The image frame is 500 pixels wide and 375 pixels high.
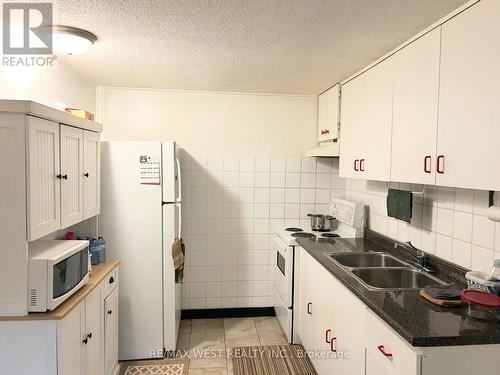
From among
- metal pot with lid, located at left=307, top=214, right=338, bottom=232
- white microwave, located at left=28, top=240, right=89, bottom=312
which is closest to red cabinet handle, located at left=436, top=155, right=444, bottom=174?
metal pot with lid, located at left=307, top=214, right=338, bottom=232

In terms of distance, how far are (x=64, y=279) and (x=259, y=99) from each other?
8.08 ft

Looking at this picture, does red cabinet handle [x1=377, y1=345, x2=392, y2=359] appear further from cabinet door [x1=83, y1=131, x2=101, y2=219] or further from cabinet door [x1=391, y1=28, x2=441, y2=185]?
cabinet door [x1=83, y1=131, x2=101, y2=219]

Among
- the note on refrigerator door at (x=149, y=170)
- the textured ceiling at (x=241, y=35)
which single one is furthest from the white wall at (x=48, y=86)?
the note on refrigerator door at (x=149, y=170)

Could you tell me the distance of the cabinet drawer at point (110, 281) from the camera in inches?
93.1

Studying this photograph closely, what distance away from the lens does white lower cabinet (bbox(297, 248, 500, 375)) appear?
1.32 meters

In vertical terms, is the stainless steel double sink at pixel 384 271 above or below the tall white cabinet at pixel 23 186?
below

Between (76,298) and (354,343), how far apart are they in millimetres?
1475

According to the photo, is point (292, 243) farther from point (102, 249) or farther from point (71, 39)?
point (71, 39)

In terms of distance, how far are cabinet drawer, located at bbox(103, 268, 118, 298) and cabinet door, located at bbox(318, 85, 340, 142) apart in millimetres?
2054

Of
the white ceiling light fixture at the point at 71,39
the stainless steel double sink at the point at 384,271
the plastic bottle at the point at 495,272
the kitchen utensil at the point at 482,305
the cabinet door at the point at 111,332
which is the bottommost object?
the cabinet door at the point at 111,332

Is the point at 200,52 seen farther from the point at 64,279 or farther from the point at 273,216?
the point at 273,216

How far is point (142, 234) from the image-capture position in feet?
9.05

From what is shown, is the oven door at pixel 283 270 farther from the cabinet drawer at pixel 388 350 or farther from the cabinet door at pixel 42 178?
the cabinet door at pixel 42 178

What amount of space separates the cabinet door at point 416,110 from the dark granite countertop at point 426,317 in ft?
1.90
